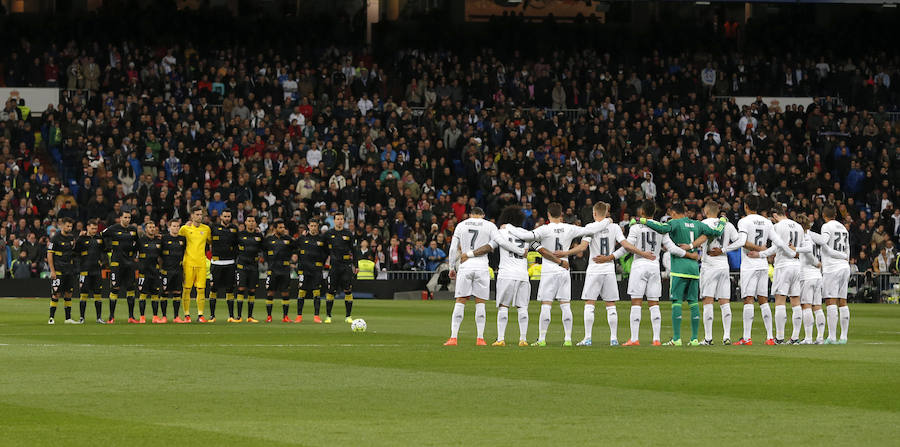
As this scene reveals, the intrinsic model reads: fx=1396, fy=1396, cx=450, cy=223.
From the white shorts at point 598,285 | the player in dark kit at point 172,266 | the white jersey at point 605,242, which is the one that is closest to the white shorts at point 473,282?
the white shorts at point 598,285

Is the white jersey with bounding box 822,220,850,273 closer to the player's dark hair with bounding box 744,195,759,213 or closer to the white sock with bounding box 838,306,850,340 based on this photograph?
→ the white sock with bounding box 838,306,850,340

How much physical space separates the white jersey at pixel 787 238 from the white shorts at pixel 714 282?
3.61 ft

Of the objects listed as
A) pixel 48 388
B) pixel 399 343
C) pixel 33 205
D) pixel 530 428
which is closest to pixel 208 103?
pixel 33 205

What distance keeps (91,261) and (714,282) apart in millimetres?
13180

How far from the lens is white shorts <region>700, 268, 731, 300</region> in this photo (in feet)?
70.6

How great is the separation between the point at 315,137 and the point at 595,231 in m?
28.6

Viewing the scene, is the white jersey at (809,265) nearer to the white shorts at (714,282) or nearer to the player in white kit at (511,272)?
the white shorts at (714,282)

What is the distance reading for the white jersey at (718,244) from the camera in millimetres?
21203

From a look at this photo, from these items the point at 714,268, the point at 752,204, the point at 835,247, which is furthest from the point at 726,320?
the point at 835,247

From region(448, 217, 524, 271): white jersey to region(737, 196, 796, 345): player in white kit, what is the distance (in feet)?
12.7

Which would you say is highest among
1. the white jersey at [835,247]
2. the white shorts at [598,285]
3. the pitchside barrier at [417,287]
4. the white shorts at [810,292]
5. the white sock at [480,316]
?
the white jersey at [835,247]

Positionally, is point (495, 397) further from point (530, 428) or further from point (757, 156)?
point (757, 156)

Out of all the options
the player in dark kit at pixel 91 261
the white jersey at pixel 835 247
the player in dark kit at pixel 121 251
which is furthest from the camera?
the player in dark kit at pixel 121 251

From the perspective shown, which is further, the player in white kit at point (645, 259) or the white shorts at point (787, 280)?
the white shorts at point (787, 280)
